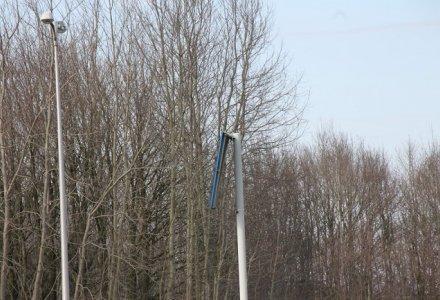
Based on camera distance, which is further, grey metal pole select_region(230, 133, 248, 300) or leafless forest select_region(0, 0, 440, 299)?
leafless forest select_region(0, 0, 440, 299)

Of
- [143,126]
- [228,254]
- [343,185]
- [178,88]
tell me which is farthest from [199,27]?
[343,185]

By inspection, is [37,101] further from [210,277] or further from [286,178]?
[286,178]

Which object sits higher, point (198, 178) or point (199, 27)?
point (199, 27)

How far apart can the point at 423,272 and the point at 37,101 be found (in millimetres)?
32282

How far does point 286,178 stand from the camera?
40406mm

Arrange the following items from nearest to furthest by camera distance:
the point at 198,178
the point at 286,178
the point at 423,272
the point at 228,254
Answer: the point at 198,178, the point at 228,254, the point at 286,178, the point at 423,272

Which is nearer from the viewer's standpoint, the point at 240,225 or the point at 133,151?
the point at 240,225

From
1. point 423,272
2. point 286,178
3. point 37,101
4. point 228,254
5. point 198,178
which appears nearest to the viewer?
point 37,101

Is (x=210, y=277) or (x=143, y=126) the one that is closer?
(x=143, y=126)

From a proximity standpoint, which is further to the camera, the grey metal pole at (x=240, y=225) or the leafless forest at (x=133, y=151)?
the leafless forest at (x=133, y=151)

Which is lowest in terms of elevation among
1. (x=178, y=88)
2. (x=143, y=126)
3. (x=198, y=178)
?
(x=198, y=178)

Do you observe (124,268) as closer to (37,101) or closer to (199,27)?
(37,101)

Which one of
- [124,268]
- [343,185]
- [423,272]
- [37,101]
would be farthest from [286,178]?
[37,101]

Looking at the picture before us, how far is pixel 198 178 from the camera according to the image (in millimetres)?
24797
